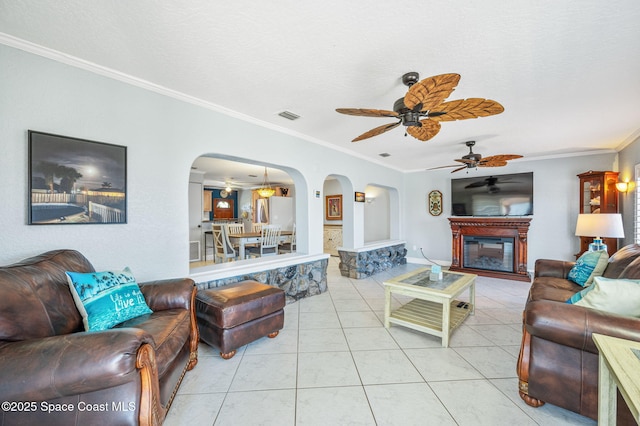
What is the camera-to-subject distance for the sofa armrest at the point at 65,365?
998mm

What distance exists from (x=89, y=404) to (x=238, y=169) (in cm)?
592

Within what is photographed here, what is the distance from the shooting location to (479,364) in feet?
7.14

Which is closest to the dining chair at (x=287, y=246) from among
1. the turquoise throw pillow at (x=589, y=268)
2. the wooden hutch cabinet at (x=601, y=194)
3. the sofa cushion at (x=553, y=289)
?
the sofa cushion at (x=553, y=289)

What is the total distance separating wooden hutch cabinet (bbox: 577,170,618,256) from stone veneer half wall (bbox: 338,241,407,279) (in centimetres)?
336

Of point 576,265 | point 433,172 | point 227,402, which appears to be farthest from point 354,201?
point 227,402

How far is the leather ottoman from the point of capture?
7.32 ft

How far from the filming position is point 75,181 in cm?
202

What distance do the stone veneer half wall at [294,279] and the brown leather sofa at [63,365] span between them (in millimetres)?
1505

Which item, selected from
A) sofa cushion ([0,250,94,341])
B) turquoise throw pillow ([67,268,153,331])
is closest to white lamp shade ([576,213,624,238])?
turquoise throw pillow ([67,268,153,331])

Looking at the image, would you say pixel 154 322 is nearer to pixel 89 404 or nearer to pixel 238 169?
pixel 89 404

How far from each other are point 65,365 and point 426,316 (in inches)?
114

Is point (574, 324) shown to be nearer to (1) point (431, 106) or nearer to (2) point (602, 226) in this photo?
(1) point (431, 106)

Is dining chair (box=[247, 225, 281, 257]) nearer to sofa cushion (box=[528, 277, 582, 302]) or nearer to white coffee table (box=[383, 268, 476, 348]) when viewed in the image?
white coffee table (box=[383, 268, 476, 348])

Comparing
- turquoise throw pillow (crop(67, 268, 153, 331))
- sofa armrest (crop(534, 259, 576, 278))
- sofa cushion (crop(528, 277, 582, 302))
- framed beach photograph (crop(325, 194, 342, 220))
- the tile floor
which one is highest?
framed beach photograph (crop(325, 194, 342, 220))
